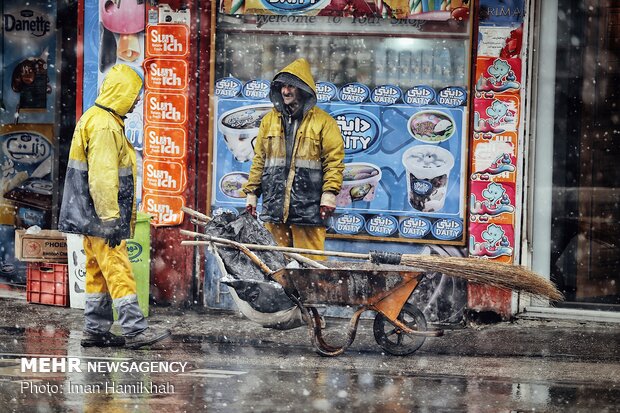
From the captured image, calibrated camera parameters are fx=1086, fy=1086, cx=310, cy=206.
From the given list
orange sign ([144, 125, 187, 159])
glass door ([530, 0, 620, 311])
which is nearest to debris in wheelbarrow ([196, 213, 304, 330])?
orange sign ([144, 125, 187, 159])

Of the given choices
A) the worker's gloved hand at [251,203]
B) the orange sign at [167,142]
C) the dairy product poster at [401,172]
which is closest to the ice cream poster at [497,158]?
the dairy product poster at [401,172]

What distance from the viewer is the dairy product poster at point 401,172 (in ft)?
37.4

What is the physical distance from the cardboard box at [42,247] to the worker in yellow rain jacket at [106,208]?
190cm

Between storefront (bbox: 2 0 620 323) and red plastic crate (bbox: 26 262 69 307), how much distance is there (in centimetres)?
97

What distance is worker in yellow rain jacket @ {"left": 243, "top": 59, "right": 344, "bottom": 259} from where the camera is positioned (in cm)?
1088

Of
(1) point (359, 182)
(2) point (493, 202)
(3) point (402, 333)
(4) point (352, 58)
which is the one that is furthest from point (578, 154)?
(3) point (402, 333)

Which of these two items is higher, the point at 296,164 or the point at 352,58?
the point at 352,58

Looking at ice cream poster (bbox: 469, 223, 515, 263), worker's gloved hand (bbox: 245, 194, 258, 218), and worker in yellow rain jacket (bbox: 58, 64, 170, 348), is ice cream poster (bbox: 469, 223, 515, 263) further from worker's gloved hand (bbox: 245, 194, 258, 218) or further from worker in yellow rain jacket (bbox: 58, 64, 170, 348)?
worker in yellow rain jacket (bbox: 58, 64, 170, 348)

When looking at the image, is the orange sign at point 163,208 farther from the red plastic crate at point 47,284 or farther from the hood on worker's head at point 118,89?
the hood on worker's head at point 118,89

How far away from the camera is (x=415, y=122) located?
11.4m

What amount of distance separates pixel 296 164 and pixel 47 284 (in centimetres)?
318

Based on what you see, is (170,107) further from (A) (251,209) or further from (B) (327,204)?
(B) (327,204)

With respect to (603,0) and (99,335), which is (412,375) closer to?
(99,335)

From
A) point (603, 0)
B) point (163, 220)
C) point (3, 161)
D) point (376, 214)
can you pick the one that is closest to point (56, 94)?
point (3, 161)
